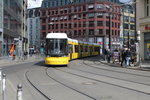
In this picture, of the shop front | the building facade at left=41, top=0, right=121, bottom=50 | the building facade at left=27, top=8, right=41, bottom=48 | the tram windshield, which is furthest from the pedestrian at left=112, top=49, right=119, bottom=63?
the building facade at left=27, top=8, right=41, bottom=48

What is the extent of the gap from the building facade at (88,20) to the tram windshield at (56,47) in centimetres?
6985

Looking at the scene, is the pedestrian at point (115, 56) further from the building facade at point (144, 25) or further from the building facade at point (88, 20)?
the building facade at point (88, 20)

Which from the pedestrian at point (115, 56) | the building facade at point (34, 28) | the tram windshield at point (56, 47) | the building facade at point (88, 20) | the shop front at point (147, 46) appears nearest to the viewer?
the tram windshield at point (56, 47)

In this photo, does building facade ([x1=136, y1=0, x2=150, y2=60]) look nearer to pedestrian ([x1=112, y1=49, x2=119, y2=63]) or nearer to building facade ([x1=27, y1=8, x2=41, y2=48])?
pedestrian ([x1=112, y1=49, x2=119, y2=63])

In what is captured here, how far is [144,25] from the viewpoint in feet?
101

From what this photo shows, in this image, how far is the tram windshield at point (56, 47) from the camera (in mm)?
23641

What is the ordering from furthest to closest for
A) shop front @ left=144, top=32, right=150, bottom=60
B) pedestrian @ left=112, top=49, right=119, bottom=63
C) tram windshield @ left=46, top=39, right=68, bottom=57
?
1. shop front @ left=144, top=32, right=150, bottom=60
2. pedestrian @ left=112, top=49, right=119, bottom=63
3. tram windshield @ left=46, top=39, right=68, bottom=57

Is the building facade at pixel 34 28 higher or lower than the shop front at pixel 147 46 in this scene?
higher

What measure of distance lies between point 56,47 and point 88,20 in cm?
7817

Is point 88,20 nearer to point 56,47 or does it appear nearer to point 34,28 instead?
point 34,28

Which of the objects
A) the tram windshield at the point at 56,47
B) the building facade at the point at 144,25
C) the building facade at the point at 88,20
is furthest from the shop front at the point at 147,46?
the building facade at the point at 88,20

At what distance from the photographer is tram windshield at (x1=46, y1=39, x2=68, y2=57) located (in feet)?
77.6

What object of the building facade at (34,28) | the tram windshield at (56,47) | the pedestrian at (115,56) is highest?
the building facade at (34,28)

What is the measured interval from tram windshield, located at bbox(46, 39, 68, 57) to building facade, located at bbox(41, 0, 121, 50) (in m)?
69.8
